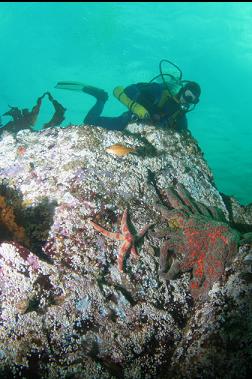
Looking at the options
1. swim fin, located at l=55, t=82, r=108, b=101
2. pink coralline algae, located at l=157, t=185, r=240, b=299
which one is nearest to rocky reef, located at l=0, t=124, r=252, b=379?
pink coralline algae, located at l=157, t=185, r=240, b=299

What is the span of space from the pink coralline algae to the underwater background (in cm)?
2732

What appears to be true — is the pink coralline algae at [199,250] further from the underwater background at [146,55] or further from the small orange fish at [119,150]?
the underwater background at [146,55]

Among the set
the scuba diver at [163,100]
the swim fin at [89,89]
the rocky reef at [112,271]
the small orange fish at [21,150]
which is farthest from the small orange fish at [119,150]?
the swim fin at [89,89]

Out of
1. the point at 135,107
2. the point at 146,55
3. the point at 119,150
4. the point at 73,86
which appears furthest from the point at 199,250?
the point at 146,55

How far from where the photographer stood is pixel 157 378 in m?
2.57

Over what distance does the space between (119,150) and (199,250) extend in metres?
1.80

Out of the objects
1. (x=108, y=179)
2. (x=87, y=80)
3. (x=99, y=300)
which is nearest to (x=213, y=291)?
(x=99, y=300)

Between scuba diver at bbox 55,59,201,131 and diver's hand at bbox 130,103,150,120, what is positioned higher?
scuba diver at bbox 55,59,201,131

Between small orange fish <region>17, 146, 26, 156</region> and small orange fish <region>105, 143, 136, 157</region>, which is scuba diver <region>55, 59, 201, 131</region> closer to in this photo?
small orange fish <region>105, 143, 136, 157</region>

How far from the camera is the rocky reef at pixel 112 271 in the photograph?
2361 mm

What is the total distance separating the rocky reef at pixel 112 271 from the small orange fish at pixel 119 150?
23mm

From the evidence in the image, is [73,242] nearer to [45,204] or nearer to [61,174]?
[45,204]

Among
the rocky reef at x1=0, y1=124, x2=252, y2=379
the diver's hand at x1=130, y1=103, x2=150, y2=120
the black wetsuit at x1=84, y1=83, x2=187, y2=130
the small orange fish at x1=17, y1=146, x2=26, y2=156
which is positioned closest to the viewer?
the rocky reef at x1=0, y1=124, x2=252, y2=379

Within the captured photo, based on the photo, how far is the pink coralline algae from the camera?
301cm
